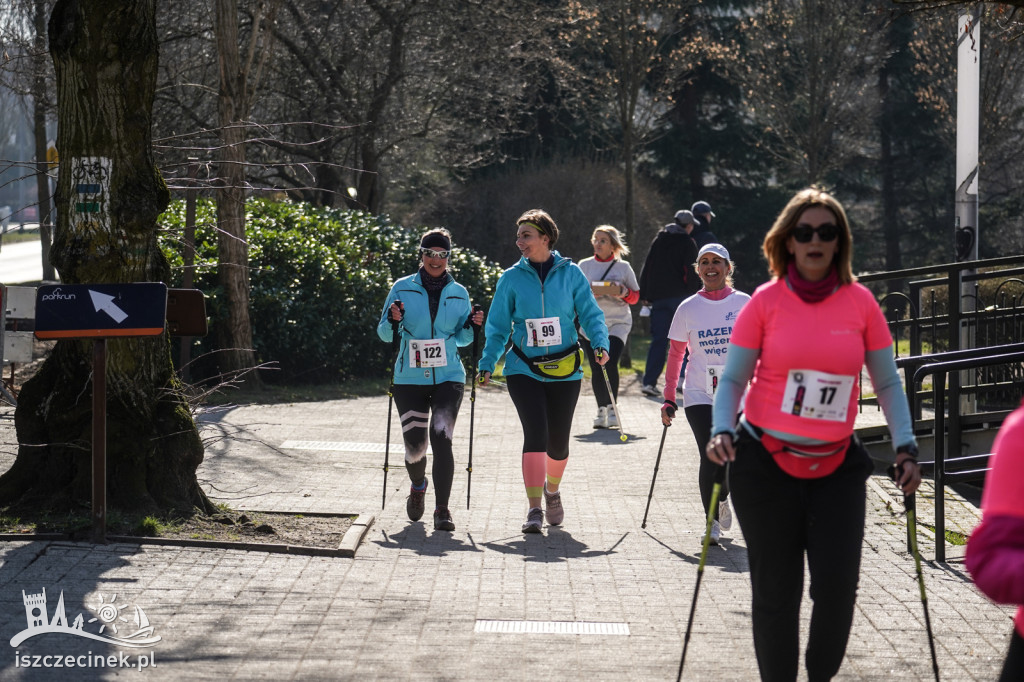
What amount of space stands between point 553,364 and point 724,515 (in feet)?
4.76

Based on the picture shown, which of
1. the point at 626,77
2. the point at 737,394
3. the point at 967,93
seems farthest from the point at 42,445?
the point at 626,77

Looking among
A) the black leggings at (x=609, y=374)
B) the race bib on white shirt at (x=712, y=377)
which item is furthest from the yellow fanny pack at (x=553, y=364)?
the black leggings at (x=609, y=374)

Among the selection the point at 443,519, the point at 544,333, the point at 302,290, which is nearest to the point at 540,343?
the point at 544,333

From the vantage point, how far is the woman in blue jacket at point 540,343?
8.00 m

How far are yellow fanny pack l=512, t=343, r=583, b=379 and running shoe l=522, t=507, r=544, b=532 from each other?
857 mm

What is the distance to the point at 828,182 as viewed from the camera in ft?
132

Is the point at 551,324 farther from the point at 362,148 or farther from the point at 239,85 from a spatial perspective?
the point at 362,148

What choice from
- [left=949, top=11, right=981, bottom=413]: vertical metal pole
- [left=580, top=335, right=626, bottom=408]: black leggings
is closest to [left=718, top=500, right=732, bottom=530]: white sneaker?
[left=580, top=335, right=626, bottom=408]: black leggings

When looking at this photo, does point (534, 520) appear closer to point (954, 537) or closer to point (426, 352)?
point (426, 352)

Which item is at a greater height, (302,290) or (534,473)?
(302,290)

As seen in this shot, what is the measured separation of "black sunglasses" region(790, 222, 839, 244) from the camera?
429 centimetres

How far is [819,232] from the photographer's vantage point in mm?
4293

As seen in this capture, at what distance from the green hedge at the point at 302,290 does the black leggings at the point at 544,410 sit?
754cm

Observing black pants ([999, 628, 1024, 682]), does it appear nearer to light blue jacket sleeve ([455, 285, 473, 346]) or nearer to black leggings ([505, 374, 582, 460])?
black leggings ([505, 374, 582, 460])
